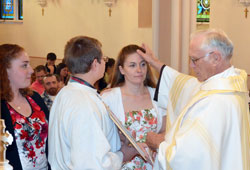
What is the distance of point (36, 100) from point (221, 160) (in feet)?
4.40

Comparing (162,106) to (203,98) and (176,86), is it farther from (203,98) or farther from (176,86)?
(203,98)

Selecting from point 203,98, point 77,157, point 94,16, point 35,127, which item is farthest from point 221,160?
point 94,16

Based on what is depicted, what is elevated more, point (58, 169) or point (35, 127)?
point (35, 127)

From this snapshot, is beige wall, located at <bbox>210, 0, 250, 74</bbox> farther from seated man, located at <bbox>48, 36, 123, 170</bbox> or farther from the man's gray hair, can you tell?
seated man, located at <bbox>48, 36, 123, 170</bbox>

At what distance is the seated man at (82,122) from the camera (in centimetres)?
273

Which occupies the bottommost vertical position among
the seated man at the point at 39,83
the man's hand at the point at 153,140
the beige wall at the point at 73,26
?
the man's hand at the point at 153,140

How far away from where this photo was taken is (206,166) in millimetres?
2760

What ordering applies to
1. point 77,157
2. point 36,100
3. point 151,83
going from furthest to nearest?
point 151,83 < point 36,100 < point 77,157

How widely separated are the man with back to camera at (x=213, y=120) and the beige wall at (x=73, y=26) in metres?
6.37

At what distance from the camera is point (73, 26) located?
12.6m

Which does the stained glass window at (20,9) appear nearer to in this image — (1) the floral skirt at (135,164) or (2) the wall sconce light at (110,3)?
(2) the wall sconce light at (110,3)

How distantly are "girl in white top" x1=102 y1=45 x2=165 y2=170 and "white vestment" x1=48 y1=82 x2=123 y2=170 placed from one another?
0.61 meters

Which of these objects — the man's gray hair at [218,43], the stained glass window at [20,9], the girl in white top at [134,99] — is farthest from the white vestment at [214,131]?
the stained glass window at [20,9]

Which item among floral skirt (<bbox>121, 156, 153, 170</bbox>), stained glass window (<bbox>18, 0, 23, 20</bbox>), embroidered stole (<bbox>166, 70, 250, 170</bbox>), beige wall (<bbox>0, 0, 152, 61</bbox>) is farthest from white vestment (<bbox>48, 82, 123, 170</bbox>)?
stained glass window (<bbox>18, 0, 23, 20</bbox>)
